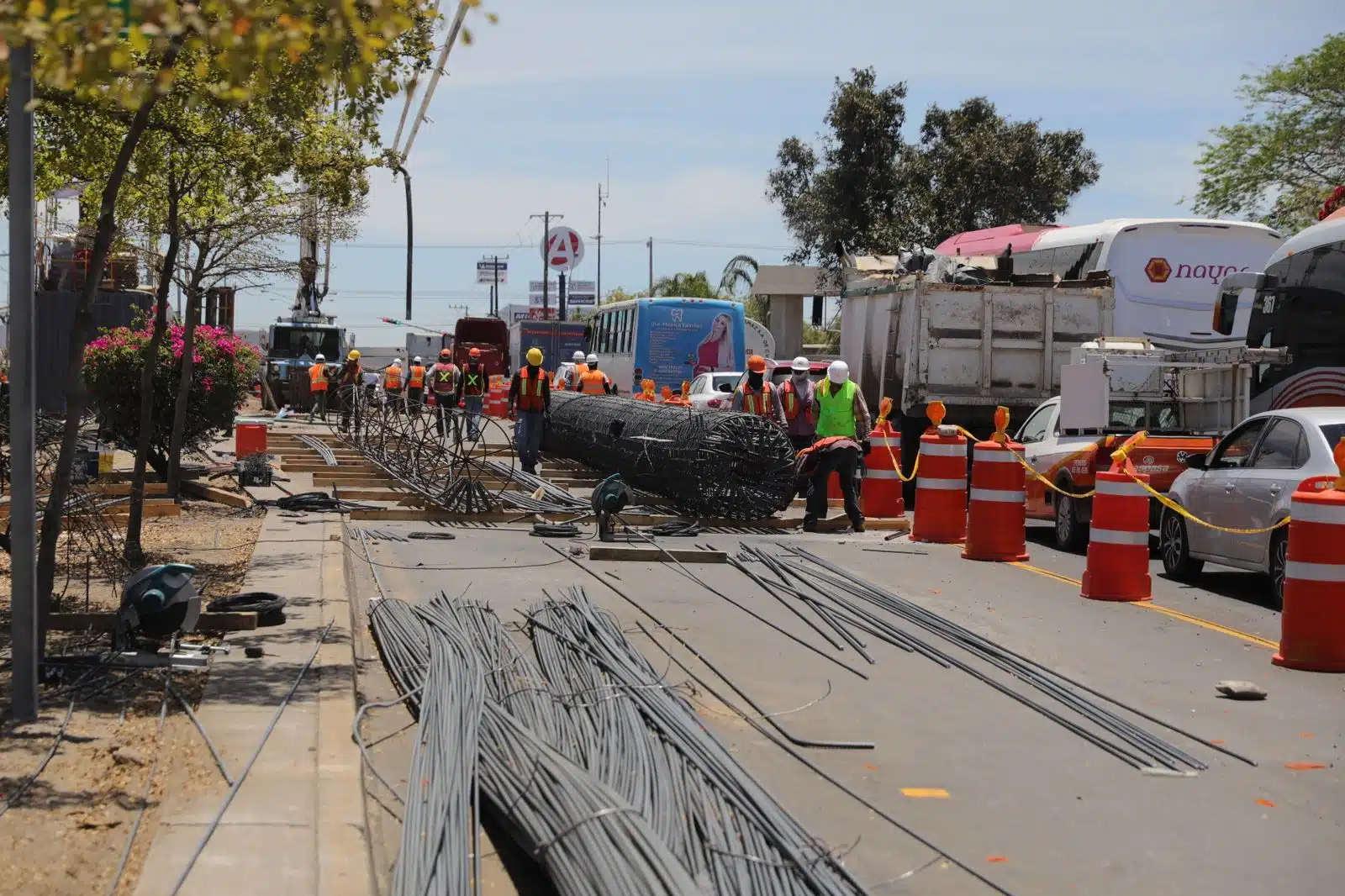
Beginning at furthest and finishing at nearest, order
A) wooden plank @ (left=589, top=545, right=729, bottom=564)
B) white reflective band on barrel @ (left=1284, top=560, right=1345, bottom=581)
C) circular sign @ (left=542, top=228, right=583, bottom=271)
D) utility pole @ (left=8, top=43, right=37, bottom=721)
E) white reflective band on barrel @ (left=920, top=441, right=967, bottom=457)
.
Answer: circular sign @ (left=542, top=228, right=583, bottom=271) → white reflective band on barrel @ (left=920, top=441, right=967, bottom=457) → wooden plank @ (left=589, top=545, right=729, bottom=564) → white reflective band on barrel @ (left=1284, top=560, right=1345, bottom=581) → utility pole @ (left=8, top=43, right=37, bottom=721)

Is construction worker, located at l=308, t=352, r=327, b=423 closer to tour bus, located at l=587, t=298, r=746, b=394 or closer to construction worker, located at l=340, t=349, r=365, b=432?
construction worker, located at l=340, t=349, r=365, b=432

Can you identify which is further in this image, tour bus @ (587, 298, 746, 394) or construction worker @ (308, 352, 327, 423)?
tour bus @ (587, 298, 746, 394)

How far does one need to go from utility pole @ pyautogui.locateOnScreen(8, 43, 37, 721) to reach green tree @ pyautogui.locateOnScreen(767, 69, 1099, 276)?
127 feet

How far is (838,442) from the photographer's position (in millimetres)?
17031

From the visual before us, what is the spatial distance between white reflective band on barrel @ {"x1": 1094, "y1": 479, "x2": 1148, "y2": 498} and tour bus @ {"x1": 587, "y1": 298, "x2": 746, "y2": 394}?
81.2ft

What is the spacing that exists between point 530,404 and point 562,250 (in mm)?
68182

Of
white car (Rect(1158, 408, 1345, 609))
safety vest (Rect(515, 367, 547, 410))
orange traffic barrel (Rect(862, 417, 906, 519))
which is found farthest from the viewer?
safety vest (Rect(515, 367, 547, 410))

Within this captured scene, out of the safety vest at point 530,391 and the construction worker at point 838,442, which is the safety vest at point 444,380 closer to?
the safety vest at point 530,391

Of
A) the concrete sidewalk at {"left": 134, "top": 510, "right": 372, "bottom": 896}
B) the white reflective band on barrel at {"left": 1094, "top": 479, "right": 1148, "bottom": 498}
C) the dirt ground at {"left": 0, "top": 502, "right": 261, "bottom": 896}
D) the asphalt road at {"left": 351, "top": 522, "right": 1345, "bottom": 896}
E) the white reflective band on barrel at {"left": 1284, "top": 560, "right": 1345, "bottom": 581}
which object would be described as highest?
the white reflective band on barrel at {"left": 1094, "top": 479, "right": 1148, "bottom": 498}

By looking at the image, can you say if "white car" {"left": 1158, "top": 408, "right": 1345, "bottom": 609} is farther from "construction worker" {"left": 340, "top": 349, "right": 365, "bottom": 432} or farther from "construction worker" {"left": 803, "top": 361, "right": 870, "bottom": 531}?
"construction worker" {"left": 340, "top": 349, "right": 365, "bottom": 432}

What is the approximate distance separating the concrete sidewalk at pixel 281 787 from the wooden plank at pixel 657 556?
4101 millimetres

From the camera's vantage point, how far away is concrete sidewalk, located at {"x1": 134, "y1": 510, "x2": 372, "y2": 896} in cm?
507

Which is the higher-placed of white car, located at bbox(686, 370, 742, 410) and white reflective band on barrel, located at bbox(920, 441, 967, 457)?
white car, located at bbox(686, 370, 742, 410)

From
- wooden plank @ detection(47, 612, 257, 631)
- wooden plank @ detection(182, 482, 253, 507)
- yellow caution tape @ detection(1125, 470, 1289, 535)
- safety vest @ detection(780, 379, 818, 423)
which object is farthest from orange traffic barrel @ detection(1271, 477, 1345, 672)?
wooden plank @ detection(182, 482, 253, 507)
